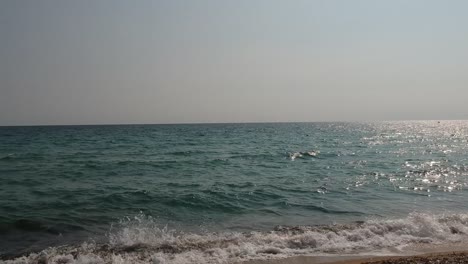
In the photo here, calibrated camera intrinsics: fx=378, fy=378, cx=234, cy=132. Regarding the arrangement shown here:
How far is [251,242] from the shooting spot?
1022 centimetres

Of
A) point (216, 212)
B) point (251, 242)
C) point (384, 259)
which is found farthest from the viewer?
point (216, 212)

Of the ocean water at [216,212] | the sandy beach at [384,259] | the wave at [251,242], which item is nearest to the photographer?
the sandy beach at [384,259]

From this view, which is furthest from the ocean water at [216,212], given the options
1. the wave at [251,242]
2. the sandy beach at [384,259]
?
the sandy beach at [384,259]

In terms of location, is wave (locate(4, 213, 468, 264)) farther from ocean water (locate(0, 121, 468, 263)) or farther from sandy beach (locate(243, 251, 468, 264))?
sandy beach (locate(243, 251, 468, 264))

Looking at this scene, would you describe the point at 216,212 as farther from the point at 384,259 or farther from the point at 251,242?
the point at 384,259

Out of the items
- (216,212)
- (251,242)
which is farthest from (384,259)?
(216,212)

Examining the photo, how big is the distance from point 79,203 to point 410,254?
38.7 ft

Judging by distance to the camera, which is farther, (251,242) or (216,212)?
(216,212)

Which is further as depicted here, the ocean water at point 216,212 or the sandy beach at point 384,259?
the ocean water at point 216,212

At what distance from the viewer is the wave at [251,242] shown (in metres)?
9.21

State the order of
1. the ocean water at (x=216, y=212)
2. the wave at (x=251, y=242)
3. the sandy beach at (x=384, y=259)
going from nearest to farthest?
the sandy beach at (x=384, y=259) → the wave at (x=251, y=242) → the ocean water at (x=216, y=212)

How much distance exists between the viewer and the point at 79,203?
1484 centimetres

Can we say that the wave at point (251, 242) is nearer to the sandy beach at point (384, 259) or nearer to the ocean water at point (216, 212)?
the ocean water at point (216, 212)

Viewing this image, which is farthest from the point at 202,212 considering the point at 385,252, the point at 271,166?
the point at 271,166
